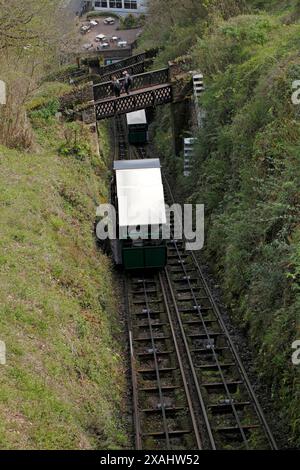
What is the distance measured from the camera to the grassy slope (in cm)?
1050

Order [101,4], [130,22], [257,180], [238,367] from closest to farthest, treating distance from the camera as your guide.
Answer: [238,367], [257,180], [130,22], [101,4]

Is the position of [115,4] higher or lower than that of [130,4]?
higher

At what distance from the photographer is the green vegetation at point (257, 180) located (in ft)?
43.7

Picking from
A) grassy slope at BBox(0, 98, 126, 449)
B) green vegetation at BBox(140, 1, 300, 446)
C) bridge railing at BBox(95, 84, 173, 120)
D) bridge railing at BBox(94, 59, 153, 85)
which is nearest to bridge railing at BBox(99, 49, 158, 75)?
bridge railing at BBox(94, 59, 153, 85)

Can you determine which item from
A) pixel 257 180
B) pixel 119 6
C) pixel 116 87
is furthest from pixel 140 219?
pixel 119 6

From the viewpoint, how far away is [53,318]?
530 inches

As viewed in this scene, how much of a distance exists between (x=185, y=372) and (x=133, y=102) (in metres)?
17.1

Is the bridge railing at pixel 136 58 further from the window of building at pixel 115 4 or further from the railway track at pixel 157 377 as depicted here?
the window of building at pixel 115 4

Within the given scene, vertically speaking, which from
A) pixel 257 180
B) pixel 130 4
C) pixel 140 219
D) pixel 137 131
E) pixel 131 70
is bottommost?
pixel 140 219

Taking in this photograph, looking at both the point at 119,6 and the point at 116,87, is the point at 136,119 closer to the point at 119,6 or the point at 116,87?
the point at 116,87

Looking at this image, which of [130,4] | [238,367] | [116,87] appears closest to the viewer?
[238,367]

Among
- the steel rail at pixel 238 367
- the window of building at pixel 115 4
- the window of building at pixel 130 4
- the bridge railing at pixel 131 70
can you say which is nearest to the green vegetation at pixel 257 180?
the steel rail at pixel 238 367

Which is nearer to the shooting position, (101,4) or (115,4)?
(115,4)
